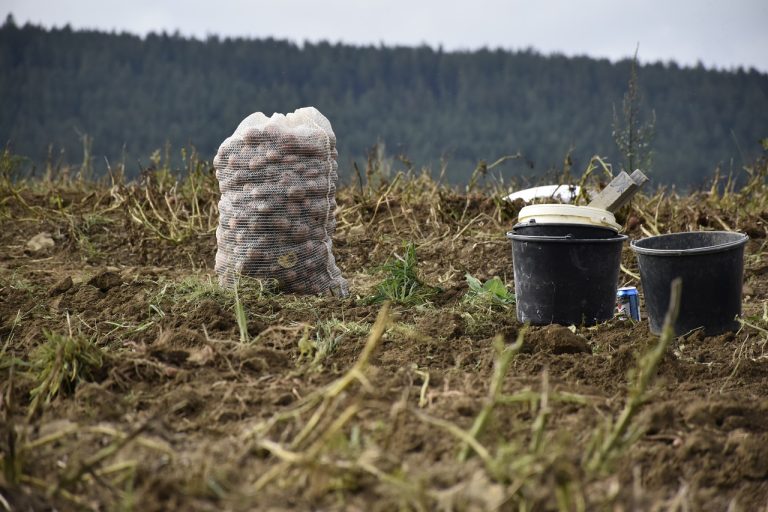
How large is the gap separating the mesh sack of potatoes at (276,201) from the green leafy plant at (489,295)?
0.76 meters

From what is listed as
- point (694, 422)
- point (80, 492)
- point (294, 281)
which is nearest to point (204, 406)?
point (80, 492)

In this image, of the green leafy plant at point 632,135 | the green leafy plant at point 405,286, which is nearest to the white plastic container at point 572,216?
the green leafy plant at point 405,286

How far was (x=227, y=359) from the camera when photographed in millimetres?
3057

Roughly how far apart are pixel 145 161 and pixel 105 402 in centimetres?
2290

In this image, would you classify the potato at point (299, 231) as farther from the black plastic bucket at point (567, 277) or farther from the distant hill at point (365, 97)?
the distant hill at point (365, 97)

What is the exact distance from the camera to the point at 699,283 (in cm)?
384

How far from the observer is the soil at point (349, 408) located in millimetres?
1926

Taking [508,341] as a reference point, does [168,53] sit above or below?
above

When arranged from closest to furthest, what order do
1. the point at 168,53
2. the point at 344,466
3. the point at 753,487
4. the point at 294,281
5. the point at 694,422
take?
1. the point at 344,466
2. the point at 753,487
3. the point at 694,422
4. the point at 294,281
5. the point at 168,53

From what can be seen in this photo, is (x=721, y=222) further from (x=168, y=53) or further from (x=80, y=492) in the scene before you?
(x=168, y=53)

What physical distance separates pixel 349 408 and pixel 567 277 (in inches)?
92.2

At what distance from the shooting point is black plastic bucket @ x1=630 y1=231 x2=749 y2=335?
382 centimetres

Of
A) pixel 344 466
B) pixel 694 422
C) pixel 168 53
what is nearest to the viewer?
pixel 344 466

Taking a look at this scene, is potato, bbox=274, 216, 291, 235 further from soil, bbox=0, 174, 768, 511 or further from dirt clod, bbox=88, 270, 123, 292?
dirt clod, bbox=88, 270, 123, 292
